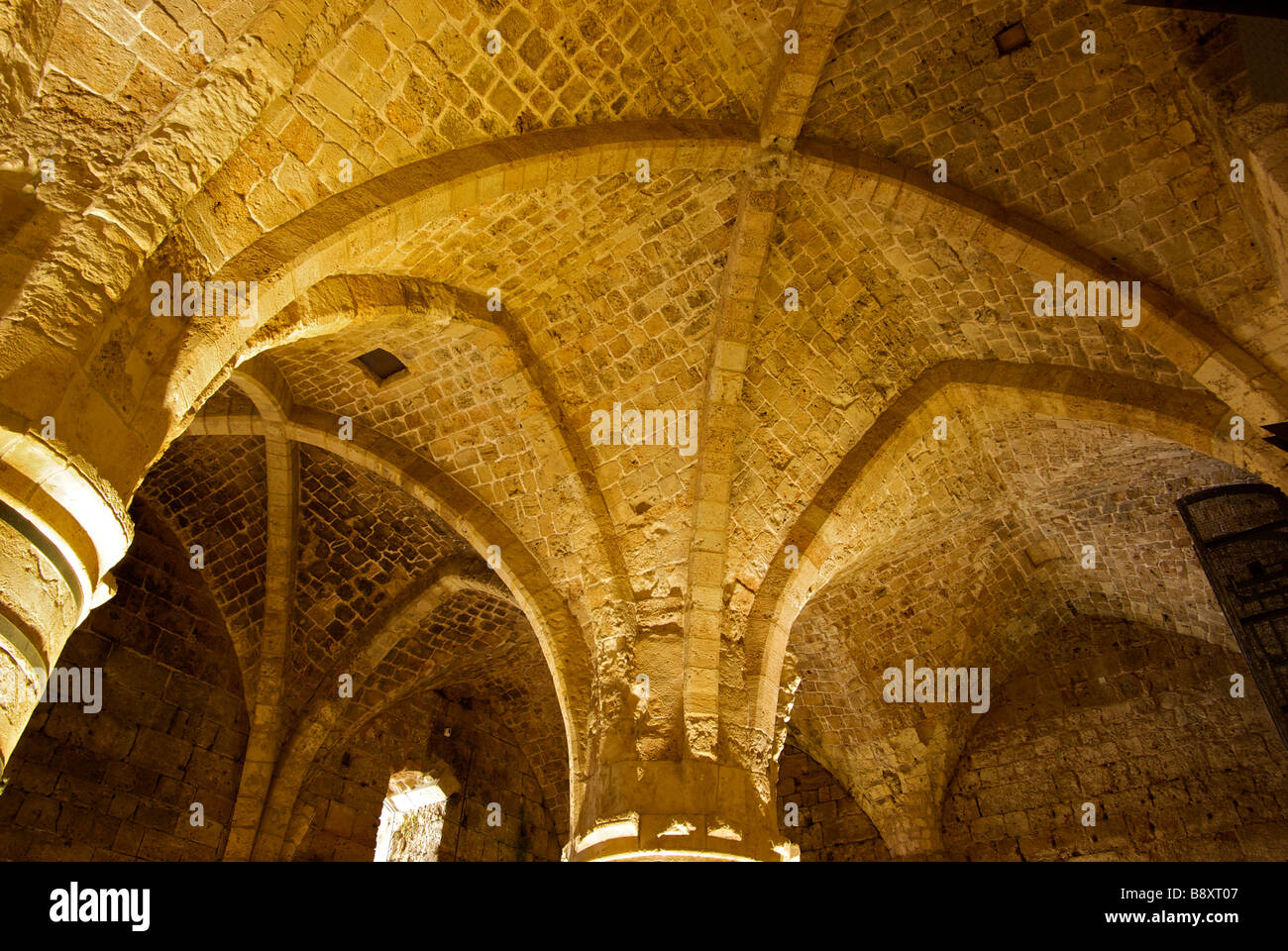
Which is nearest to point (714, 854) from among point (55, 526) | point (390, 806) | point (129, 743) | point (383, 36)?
point (55, 526)

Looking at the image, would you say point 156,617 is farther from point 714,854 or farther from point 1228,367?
point 1228,367

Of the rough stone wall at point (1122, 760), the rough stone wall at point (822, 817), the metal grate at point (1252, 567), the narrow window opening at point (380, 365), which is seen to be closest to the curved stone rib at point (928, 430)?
the metal grate at point (1252, 567)

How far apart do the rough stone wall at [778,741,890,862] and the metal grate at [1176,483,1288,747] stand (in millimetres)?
4099

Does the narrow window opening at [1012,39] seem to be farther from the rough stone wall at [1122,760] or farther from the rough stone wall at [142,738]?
the rough stone wall at [142,738]

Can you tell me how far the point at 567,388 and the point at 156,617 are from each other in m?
4.18

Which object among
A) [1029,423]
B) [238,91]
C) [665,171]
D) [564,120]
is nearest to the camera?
[238,91]

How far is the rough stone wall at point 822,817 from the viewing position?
967cm

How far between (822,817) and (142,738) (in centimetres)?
657

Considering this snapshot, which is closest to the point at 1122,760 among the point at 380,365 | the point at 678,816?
the point at 678,816

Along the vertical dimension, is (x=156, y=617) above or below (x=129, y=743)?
above

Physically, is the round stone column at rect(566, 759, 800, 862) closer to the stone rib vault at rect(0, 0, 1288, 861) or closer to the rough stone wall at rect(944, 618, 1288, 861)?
the stone rib vault at rect(0, 0, 1288, 861)

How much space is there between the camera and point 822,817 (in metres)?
10.0

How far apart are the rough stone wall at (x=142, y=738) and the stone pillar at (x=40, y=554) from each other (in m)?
4.59

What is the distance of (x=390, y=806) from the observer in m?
10.1
